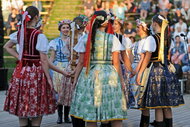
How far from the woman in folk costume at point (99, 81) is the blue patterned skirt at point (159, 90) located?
123 cm

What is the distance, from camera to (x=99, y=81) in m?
5.87

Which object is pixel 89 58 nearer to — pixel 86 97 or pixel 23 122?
pixel 86 97

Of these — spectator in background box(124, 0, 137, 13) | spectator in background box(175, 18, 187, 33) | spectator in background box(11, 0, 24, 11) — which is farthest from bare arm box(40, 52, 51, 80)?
spectator in background box(11, 0, 24, 11)

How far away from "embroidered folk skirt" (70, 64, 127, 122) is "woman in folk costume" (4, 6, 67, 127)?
472 millimetres

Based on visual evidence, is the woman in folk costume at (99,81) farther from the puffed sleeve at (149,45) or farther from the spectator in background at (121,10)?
the spectator in background at (121,10)

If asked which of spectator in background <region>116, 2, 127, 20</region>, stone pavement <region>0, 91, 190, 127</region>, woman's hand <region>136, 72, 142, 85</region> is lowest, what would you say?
stone pavement <region>0, 91, 190, 127</region>

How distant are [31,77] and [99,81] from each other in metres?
0.87

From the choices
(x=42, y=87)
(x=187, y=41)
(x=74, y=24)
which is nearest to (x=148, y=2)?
(x=187, y=41)

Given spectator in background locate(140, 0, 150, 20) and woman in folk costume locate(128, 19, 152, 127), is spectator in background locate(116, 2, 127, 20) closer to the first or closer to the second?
spectator in background locate(140, 0, 150, 20)

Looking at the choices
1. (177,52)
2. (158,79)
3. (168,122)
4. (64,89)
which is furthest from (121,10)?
(158,79)

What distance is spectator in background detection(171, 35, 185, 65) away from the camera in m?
15.2

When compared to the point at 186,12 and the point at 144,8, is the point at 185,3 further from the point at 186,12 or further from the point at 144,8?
the point at 144,8

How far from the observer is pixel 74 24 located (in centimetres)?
762

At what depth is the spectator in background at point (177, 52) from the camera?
Result: 1523 centimetres
